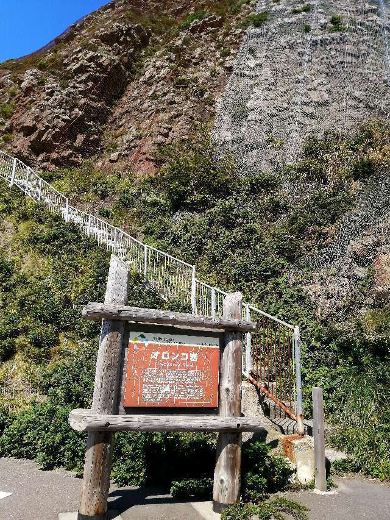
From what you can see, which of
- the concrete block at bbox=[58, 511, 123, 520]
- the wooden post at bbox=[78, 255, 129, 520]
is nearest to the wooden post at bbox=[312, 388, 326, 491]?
the concrete block at bbox=[58, 511, 123, 520]

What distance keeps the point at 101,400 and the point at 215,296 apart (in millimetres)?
4880

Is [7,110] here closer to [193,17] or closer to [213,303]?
[193,17]

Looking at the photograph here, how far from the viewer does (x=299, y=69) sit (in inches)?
870

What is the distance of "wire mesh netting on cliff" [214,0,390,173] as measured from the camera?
1800cm

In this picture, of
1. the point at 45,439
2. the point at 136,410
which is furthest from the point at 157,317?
the point at 45,439

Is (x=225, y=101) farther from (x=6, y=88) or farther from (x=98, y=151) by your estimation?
(x=6, y=88)

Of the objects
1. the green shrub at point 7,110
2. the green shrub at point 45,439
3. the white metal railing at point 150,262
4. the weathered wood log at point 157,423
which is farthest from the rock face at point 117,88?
the weathered wood log at point 157,423

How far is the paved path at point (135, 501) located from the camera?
3.90 m

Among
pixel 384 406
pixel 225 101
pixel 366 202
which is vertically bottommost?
pixel 384 406

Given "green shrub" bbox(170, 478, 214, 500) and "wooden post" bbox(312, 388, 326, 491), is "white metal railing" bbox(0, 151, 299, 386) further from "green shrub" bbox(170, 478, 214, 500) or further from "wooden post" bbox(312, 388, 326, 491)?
"green shrub" bbox(170, 478, 214, 500)

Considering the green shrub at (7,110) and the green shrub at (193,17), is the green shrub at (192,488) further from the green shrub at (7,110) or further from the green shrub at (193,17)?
the green shrub at (193,17)

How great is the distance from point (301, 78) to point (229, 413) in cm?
2130

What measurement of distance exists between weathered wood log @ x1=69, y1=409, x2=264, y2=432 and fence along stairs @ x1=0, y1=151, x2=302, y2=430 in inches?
71.7

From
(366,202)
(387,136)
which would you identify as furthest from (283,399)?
(387,136)
